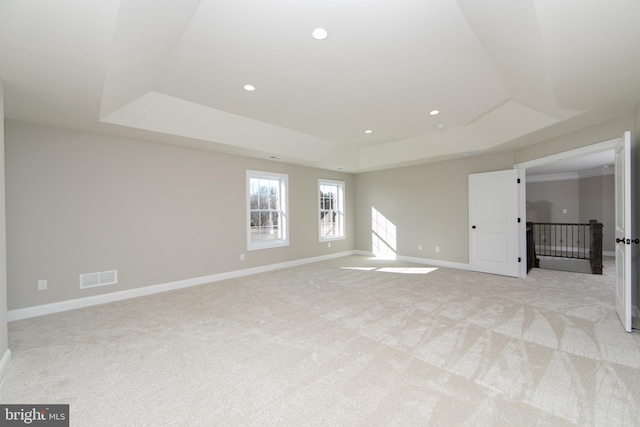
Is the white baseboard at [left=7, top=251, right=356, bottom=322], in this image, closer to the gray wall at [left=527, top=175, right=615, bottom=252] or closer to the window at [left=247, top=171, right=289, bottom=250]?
the window at [left=247, top=171, right=289, bottom=250]

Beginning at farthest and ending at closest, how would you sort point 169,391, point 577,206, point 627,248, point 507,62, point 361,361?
point 577,206 < point 627,248 < point 507,62 < point 361,361 < point 169,391

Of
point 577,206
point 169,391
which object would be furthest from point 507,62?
point 577,206

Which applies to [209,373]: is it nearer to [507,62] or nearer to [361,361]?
[361,361]

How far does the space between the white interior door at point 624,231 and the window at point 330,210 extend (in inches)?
206

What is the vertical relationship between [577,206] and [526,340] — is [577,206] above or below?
above

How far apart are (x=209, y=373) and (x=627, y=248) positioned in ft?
13.7

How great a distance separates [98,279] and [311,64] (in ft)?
13.3

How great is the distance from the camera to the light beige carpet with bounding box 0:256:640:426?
5.67 ft

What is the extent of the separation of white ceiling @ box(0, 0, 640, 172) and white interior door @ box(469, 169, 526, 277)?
0.99m

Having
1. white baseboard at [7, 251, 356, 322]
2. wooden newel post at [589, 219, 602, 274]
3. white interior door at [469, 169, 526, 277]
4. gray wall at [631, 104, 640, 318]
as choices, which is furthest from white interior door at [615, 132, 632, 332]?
white baseboard at [7, 251, 356, 322]

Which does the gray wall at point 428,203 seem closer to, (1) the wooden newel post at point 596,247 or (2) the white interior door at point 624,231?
(1) the wooden newel post at point 596,247

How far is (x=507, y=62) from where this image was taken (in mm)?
2588

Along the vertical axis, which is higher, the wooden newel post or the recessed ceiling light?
the recessed ceiling light

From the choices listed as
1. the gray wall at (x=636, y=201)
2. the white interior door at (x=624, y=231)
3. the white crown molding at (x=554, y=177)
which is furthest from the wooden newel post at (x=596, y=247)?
the white crown molding at (x=554, y=177)
